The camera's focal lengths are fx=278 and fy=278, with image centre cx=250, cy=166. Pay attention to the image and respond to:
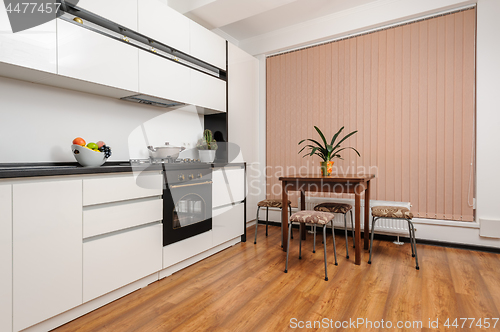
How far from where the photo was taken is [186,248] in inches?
99.3

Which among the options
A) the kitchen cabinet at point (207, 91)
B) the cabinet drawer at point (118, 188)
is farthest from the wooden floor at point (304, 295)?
the kitchen cabinet at point (207, 91)

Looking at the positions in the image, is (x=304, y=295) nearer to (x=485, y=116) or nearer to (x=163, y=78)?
(x=163, y=78)

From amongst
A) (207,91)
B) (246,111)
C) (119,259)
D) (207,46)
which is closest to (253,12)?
(207,46)

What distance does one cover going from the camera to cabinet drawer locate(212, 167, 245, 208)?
2.93 m

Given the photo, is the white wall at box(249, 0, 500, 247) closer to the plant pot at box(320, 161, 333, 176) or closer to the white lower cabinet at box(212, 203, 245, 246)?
the plant pot at box(320, 161, 333, 176)

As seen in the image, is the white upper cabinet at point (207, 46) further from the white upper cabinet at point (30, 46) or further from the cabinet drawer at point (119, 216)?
the cabinet drawer at point (119, 216)

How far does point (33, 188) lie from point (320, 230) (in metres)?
3.27

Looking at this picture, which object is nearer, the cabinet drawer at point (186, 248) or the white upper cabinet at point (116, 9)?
the white upper cabinet at point (116, 9)

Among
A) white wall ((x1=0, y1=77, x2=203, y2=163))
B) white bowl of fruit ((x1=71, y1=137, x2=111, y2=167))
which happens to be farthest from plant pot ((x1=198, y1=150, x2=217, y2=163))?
white bowl of fruit ((x1=71, y1=137, x2=111, y2=167))

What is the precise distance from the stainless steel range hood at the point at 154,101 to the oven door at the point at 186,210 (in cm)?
91

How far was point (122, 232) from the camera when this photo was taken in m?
2.00

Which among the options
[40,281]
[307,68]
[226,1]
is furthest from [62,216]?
[307,68]

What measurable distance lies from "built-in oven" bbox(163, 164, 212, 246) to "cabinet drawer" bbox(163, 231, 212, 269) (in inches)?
1.8

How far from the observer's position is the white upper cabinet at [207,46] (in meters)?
3.00
